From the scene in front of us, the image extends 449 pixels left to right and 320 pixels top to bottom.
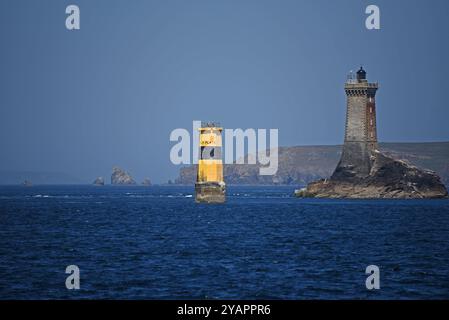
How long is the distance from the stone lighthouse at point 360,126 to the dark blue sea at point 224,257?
168 feet

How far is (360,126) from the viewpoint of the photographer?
138 m

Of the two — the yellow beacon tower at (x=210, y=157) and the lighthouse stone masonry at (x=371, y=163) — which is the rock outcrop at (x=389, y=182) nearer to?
the lighthouse stone masonry at (x=371, y=163)

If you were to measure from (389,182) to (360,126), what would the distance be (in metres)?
9.89

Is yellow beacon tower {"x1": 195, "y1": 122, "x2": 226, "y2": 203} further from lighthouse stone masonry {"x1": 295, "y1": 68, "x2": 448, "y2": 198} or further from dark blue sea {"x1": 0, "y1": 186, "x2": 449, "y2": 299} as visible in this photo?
lighthouse stone masonry {"x1": 295, "y1": 68, "x2": 448, "y2": 198}

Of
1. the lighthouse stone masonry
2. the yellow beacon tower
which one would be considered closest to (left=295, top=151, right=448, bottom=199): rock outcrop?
the lighthouse stone masonry

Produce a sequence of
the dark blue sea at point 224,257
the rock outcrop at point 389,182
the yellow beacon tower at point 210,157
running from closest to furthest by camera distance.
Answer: the dark blue sea at point 224,257 < the yellow beacon tower at point 210,157 < the rock outcrop at point 389,182

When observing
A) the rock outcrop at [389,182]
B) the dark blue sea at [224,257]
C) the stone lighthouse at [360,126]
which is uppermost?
the stone lighthouse at [360,126]

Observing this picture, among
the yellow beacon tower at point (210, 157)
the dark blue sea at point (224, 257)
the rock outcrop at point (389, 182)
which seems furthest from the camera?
the rock outcrop at point (389, 182)

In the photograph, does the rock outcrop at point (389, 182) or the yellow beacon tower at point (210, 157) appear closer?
the yellow beacon tower at point (210, 157)

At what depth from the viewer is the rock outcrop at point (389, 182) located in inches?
5340

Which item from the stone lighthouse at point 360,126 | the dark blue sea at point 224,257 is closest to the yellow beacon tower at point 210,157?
the dark blue sea at point 224,257

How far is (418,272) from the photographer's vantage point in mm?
44031

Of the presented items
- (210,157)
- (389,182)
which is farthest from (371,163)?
(210,157)

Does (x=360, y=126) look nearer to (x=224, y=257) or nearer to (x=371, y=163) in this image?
(x=371, y=163)
